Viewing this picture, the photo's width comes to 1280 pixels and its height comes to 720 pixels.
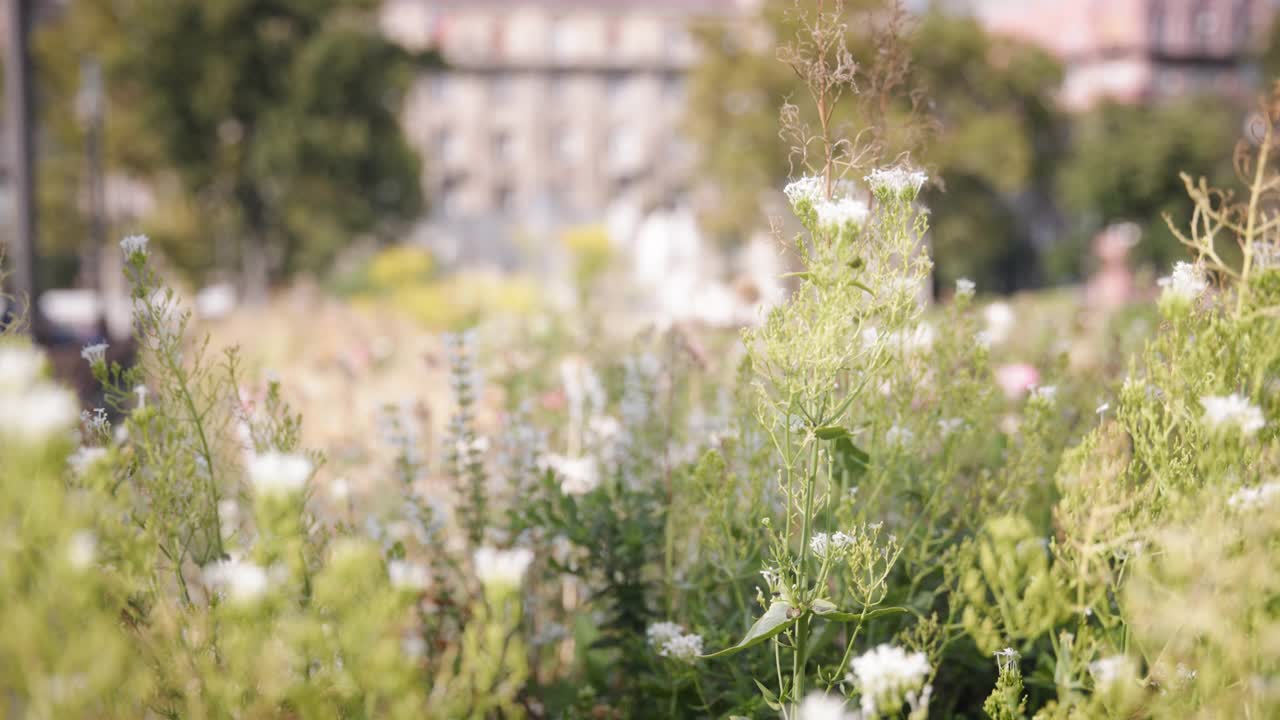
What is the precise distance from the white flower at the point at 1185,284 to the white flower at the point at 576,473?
5.54ft

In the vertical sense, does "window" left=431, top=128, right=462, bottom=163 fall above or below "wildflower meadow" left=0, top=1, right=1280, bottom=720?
above

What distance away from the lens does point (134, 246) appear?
1916 millimetres

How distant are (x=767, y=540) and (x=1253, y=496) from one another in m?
1.24

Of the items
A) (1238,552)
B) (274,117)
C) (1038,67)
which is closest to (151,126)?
(274,117)

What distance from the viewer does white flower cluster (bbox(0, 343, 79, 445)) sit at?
1177mm

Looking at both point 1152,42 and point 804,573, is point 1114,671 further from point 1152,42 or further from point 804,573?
point 1152,42

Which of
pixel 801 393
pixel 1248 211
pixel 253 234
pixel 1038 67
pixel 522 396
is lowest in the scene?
pixel 801 393

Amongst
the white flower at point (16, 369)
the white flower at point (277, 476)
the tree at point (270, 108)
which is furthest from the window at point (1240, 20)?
the white flower at point (16, 369)

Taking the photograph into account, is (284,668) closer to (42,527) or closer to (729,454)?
(42,527)

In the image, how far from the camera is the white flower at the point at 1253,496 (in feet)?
4.93

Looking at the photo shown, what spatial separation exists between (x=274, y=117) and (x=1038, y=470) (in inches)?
700

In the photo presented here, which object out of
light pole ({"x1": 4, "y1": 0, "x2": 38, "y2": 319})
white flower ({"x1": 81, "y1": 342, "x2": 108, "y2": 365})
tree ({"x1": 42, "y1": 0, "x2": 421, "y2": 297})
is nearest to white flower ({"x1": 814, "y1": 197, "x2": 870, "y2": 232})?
white flower ({"x1": 81, "y1": 342, "x2": 108, "y2": 365})

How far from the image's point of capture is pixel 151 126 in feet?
60.9

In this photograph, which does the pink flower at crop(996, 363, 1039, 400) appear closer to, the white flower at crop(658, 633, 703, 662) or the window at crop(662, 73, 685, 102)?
the white flower at crop(658, 633, 703, 662)
